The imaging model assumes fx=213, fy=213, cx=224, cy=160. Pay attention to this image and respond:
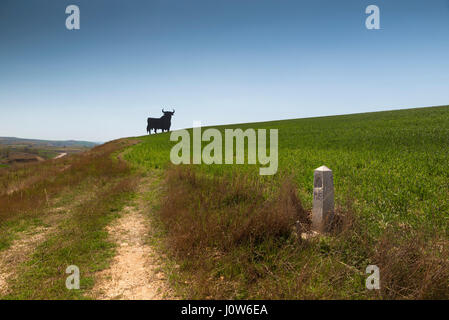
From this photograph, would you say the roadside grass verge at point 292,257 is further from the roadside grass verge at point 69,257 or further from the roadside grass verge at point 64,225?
the roadside grass verge at point 64,225

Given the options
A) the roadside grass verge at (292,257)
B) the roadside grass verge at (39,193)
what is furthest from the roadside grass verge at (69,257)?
the roadside grass verge at (292,257)

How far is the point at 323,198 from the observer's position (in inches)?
149

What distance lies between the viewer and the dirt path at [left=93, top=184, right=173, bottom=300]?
3016 mm

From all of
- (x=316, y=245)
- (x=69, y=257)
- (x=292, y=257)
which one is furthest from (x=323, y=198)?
(x=69, y=257)

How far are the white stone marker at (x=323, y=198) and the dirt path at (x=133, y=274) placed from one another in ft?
9.06

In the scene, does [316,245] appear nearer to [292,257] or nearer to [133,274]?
[292,257]

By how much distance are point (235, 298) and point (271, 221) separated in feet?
4.65

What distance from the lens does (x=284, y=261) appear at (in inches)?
128

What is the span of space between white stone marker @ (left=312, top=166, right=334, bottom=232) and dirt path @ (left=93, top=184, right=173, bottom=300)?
2.76m

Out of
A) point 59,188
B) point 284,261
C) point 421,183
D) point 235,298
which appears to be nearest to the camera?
point 235,298

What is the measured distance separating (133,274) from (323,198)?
136 inches

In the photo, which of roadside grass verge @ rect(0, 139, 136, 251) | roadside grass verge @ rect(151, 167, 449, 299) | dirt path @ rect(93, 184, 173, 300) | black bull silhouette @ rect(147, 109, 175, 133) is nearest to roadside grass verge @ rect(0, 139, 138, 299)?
roadside grass verge @ rect(0, 139, 136, 251)

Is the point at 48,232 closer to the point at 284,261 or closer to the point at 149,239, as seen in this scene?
the point at 149,239
